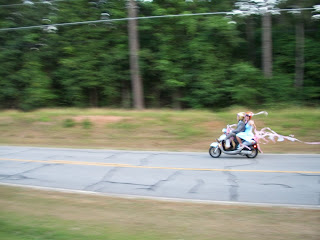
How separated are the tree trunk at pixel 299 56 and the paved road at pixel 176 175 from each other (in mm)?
15176

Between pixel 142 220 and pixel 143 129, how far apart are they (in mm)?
12164

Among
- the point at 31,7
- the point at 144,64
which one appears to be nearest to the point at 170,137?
the point at 144,64

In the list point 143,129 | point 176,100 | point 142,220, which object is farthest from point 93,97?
point 142,220

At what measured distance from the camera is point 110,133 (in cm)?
1839

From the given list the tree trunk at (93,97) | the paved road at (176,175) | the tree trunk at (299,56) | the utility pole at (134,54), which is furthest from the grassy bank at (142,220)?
the tree trunk at (93,97)

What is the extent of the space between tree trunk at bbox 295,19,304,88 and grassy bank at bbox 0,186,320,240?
21569mm

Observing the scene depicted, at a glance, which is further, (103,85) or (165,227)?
(103,85)

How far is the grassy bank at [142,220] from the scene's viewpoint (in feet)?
17.3

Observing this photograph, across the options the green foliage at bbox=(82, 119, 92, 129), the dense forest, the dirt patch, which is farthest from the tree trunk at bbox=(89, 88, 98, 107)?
the green foliage at bbox=(82, 119, 92, 129)

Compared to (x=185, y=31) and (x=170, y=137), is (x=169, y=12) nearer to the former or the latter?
(x=185, y=31)

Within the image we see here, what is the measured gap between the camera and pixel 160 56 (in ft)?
89.5

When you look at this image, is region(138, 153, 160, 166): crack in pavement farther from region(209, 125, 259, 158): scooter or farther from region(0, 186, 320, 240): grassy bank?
region(0, 186, 320, 240): grassy bank

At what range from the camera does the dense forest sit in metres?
25.5

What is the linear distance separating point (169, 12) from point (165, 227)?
23424 millimetres
